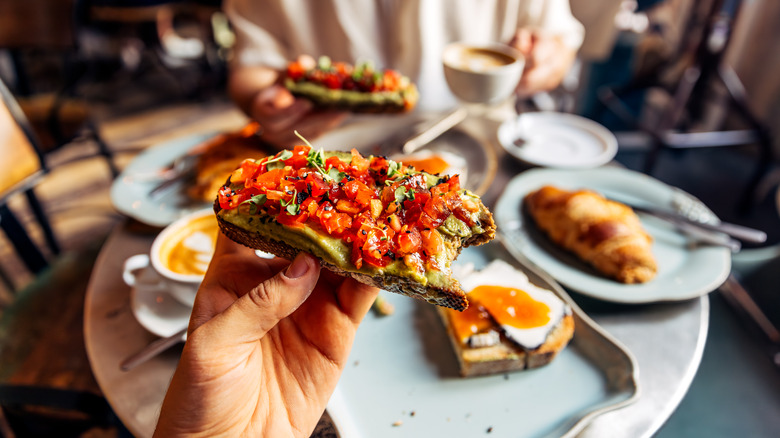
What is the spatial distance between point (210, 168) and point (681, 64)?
6.03 meters

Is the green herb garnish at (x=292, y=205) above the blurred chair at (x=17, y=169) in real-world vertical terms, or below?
above

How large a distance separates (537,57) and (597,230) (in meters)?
1.27

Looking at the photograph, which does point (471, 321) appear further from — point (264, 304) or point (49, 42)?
point (49, 42)

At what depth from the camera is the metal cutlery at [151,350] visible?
1473 mm

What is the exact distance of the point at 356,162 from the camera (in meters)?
1.45

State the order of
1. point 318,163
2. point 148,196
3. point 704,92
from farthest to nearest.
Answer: point 704,92 < point 148,196 < point 318,163

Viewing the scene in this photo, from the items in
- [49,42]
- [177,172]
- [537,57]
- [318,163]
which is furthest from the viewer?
[49,42]

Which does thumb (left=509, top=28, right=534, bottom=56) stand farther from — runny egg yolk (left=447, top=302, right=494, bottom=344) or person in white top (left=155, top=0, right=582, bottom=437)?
runny egg yolk (left=447, top=302, right=494, bottom=344)

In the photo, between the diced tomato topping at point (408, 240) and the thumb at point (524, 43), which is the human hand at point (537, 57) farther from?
the diced tomato topping at point (408, 240)

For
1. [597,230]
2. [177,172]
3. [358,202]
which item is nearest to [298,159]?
[358,202]

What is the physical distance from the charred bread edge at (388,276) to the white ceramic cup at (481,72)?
101cm

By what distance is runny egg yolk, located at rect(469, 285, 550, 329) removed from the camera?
161 centimetres

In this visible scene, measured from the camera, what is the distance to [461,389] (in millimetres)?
1521

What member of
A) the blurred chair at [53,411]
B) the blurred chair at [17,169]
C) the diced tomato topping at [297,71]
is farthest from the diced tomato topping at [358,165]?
the blurred chair at [17,169]
